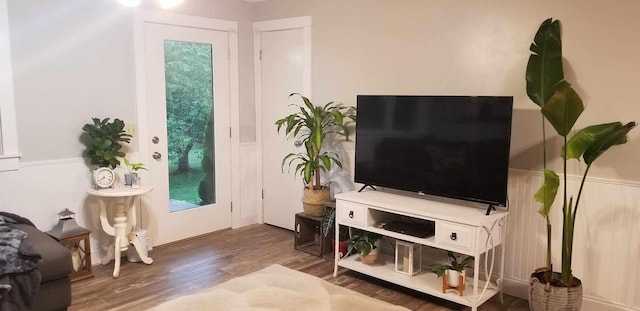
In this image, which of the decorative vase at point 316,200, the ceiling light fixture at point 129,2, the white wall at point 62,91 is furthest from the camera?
the decorative vase at point 316,200

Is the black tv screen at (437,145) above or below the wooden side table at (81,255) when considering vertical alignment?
above

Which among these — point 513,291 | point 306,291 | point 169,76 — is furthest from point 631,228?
point 169,76

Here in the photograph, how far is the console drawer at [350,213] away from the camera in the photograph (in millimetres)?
3541

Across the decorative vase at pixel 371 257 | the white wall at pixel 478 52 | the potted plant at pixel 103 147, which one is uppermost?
the white wall at pixel 478 52

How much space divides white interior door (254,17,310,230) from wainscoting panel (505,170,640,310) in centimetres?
214

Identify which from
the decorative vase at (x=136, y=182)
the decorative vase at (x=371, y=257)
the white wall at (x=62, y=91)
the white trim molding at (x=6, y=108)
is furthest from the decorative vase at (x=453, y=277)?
the white trim molding at (x=6, y=108)

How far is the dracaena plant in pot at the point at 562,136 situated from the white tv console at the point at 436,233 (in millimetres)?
323

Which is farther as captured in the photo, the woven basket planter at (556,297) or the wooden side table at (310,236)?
the wooden side table at (310,236)

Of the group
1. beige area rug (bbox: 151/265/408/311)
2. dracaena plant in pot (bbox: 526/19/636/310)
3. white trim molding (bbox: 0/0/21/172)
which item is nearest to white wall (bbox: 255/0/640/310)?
dracaena plant in pot (bbox: 526/19/636/310)

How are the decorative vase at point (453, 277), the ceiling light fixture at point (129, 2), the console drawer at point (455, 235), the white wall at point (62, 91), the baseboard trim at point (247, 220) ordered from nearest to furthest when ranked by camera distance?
the console drawer at point (455, 235), the decorative vase at point (453, 277), the white wall at point (62, 91), the ceiling light fixture at point (129, 2), the baseboard trim at point (247, 220)

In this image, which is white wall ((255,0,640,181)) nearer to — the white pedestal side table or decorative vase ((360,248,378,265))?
decorative vase ((360,248,378,265))

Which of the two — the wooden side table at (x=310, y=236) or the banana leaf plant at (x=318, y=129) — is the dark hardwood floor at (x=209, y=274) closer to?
the wooden side table at (x=310, y=236)

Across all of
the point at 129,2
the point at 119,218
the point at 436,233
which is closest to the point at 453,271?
the point at 436,233

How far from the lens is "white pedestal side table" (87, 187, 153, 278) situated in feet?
12.2
